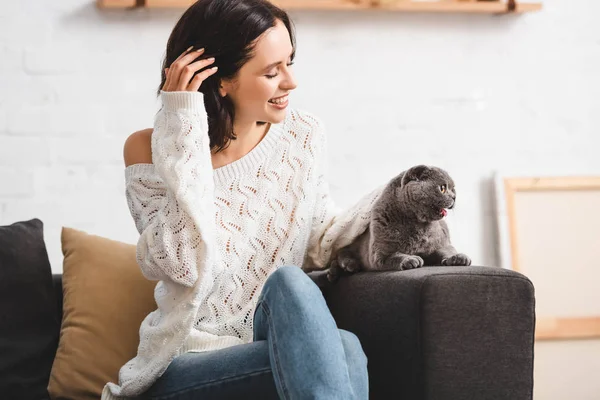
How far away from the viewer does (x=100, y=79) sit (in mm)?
2334

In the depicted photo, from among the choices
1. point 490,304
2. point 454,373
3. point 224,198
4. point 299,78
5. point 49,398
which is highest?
point 299,78

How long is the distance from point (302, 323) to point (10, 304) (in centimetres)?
86

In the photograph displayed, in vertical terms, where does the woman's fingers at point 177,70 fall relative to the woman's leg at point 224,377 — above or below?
above

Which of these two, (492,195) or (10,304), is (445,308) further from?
(492,195)

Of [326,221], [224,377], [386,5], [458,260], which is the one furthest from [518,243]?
[224,377]

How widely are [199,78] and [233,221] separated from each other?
33cm

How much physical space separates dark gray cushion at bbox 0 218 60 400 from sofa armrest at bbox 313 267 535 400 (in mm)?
857

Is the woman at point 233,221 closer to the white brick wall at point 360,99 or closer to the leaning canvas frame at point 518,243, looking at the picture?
the white brick wall at point 360,99

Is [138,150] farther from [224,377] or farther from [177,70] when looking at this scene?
[224,377]

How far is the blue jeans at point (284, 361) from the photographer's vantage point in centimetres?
119

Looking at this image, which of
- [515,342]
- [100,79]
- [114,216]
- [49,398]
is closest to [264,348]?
[515,342]

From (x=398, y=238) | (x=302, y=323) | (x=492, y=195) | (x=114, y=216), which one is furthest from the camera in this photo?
(x=492, y=195)

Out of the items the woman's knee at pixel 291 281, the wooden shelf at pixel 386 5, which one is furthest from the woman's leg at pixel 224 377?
the wooden shelf at pixel 386 5

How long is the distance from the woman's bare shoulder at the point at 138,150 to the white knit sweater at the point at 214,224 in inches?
1.1
